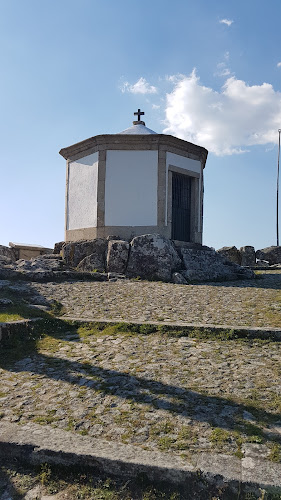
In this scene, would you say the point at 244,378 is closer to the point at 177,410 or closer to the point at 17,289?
the point at 177,410

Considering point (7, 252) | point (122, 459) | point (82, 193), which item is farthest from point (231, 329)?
point (7, 252)

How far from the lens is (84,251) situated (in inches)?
573

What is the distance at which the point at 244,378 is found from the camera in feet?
15.2

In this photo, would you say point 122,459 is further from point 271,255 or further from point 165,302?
point 271,255

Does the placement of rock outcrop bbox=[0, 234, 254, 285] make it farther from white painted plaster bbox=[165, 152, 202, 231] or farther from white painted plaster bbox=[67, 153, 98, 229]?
white painted plaster bbox=[165, 152, 202, 231]

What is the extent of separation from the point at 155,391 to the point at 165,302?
455 centimetres

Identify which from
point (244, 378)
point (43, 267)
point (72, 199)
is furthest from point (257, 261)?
point (244, 378)

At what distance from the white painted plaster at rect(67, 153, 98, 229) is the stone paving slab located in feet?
40.8

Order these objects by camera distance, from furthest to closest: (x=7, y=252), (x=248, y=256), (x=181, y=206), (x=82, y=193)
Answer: (x=248, y=256)
(x=7, y=252)
(x=181, y=206)
(x=82, y=193)

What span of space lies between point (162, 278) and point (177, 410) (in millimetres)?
9123

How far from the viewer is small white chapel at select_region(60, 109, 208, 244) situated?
50.2ft

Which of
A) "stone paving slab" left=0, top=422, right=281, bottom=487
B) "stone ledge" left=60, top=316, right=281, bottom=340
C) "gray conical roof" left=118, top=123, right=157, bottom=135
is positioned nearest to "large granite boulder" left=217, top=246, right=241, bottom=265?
"gray conical roof" left=118, top=123, right=157, bottom=135

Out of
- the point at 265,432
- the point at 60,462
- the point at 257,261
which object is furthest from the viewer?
the point at 257,261

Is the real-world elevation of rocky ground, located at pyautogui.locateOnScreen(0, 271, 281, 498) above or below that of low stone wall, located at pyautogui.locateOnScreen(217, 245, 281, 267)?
below
